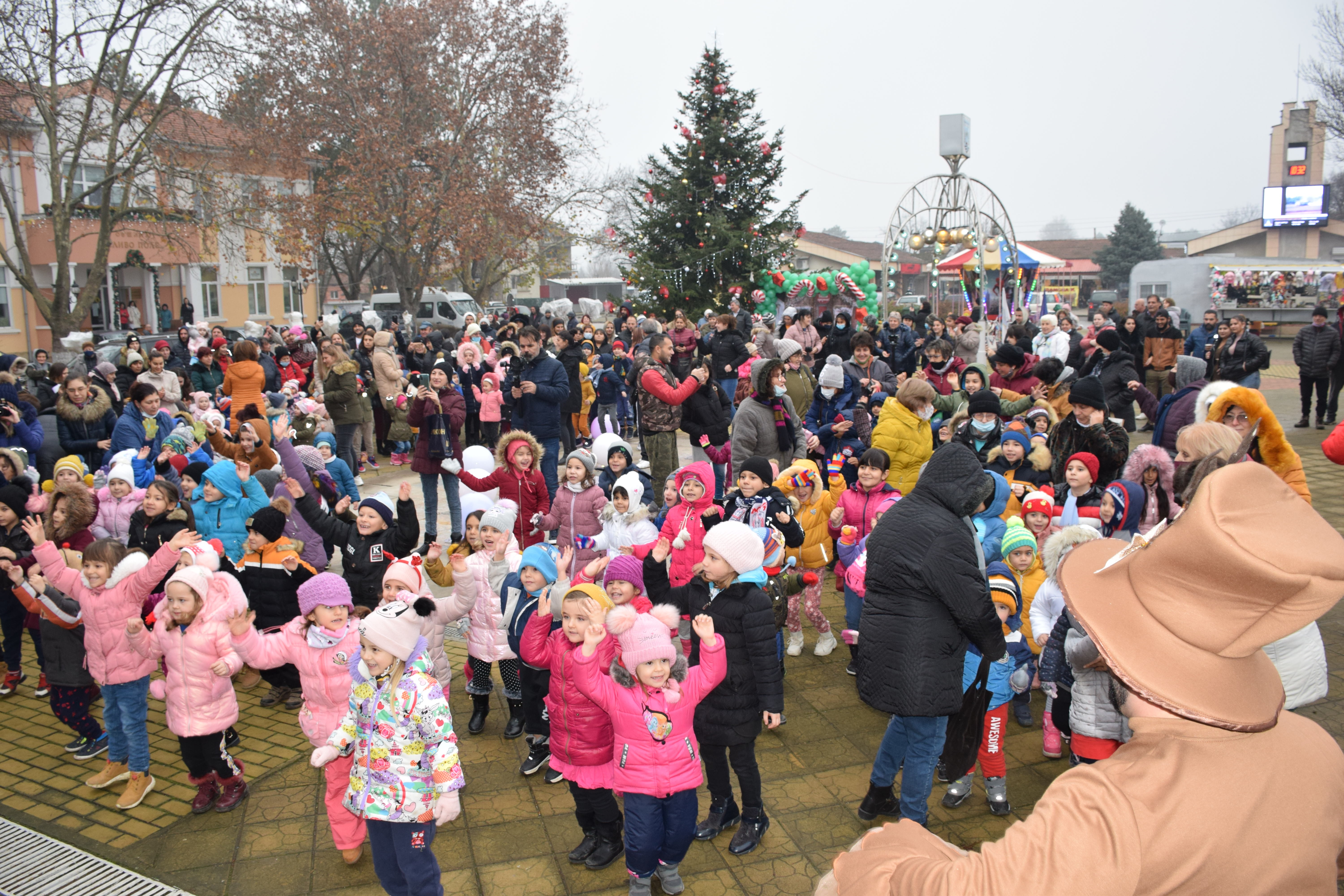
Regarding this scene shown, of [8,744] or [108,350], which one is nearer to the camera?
[8,744]

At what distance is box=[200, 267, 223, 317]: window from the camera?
36688 millimetres

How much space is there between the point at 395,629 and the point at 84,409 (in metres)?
7.50

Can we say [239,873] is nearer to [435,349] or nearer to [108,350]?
[435,349]

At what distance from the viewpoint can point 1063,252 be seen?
71.1 meters

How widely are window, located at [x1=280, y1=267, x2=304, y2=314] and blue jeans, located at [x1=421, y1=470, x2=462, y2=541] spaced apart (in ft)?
107

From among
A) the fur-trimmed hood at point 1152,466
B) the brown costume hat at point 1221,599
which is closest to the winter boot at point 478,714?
the fur-trimmed hood at point 1152,466

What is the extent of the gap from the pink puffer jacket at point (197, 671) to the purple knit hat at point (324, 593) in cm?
50

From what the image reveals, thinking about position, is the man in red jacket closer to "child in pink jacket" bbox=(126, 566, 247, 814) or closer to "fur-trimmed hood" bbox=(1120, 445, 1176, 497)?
"fur-trimmed hood" bbox=(1120, 445, 1176, 497)

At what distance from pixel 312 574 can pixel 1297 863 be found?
5.75m

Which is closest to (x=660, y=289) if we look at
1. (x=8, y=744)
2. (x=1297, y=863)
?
(x=8, y=744)

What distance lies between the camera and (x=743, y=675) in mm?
4250

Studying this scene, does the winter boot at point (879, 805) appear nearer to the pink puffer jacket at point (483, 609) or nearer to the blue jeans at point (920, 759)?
the blue jeans at point (920, 759)

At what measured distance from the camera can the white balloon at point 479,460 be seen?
7.92 m

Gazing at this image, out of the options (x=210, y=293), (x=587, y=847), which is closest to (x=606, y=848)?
(x=587, y=847)
